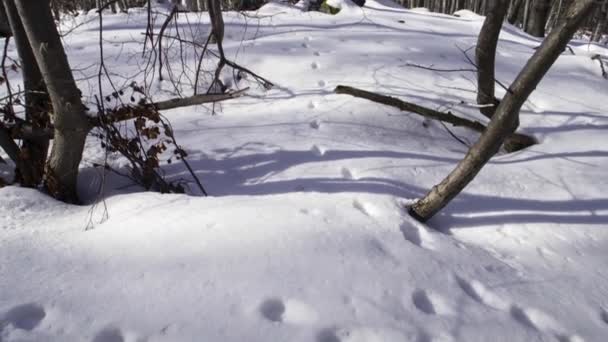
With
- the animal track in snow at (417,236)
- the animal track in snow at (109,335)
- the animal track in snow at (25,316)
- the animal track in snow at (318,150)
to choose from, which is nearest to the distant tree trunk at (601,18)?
the animal track in snow at (417,236)

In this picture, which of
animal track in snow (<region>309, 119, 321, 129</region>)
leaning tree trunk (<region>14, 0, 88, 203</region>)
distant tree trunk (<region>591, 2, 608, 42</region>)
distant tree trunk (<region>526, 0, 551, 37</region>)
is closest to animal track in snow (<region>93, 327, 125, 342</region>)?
leaning tree trunk (<region>14, 0, 88, 203</region>)

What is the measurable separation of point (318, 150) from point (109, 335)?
90.3 inches

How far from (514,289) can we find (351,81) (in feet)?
10.8

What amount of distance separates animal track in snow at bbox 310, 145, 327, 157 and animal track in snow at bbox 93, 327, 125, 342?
86.4 inches

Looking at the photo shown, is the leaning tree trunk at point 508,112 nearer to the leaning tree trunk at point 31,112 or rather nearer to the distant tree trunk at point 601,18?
the distant tree trunk at point 601,18

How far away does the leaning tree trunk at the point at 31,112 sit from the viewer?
262 centimetres

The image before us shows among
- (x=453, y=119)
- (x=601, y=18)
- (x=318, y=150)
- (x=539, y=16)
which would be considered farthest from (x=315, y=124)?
(x=539, y=16)

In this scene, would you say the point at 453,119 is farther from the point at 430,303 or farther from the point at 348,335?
the point at 348,335

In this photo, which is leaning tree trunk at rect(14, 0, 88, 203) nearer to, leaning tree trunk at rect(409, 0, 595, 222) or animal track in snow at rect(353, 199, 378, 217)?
animal track in snow at rect(353, 199, 378, 217)

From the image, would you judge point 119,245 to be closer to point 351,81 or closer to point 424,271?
point 424,271

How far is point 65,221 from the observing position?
2.19 meters

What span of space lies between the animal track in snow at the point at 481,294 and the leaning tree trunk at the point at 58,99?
2549mm

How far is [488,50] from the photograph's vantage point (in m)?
3.73

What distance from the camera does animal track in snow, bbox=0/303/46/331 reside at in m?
1.36
